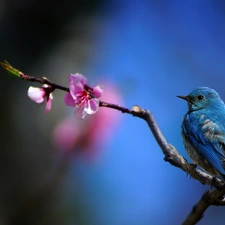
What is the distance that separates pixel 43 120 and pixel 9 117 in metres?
0.28

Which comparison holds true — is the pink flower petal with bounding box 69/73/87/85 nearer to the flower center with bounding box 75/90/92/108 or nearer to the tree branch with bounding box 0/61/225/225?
the flower center with bounding box 75/90/92/108

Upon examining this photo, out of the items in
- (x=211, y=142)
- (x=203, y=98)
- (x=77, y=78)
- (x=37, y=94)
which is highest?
(x=203, y=98)

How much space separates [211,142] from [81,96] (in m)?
1.26

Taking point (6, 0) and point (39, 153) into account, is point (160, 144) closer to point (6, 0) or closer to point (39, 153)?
point (39, 153)

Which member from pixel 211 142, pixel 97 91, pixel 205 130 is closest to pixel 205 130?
pixel 205 130

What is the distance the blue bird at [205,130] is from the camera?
266 centimetres

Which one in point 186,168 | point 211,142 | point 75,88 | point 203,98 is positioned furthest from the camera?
point 203,98

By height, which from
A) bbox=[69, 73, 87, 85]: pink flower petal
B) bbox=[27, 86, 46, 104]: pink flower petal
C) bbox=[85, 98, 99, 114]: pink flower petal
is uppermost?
Result: bbox=[69, 73, 87, 85]: pink flower petal

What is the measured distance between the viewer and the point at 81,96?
1706 mm

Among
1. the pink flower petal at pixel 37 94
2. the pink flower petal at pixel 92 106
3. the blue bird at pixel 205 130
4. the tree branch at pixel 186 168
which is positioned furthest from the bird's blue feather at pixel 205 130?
the pink flower petal at pixel 37 94

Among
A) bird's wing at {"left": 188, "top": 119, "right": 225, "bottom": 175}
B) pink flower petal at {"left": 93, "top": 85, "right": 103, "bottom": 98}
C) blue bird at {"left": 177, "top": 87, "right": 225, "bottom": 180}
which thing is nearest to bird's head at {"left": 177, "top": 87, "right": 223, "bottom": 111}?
blue bird at {"left": 177, "top": 87, "right": 225, "bottom": 180}

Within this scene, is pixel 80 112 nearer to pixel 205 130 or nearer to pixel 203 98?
pixel 205 130

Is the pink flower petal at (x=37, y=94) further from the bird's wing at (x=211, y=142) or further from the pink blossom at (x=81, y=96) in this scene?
the bird's wing at (x=211, y=142)

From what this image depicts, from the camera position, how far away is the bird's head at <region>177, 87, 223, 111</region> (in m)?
3.10
